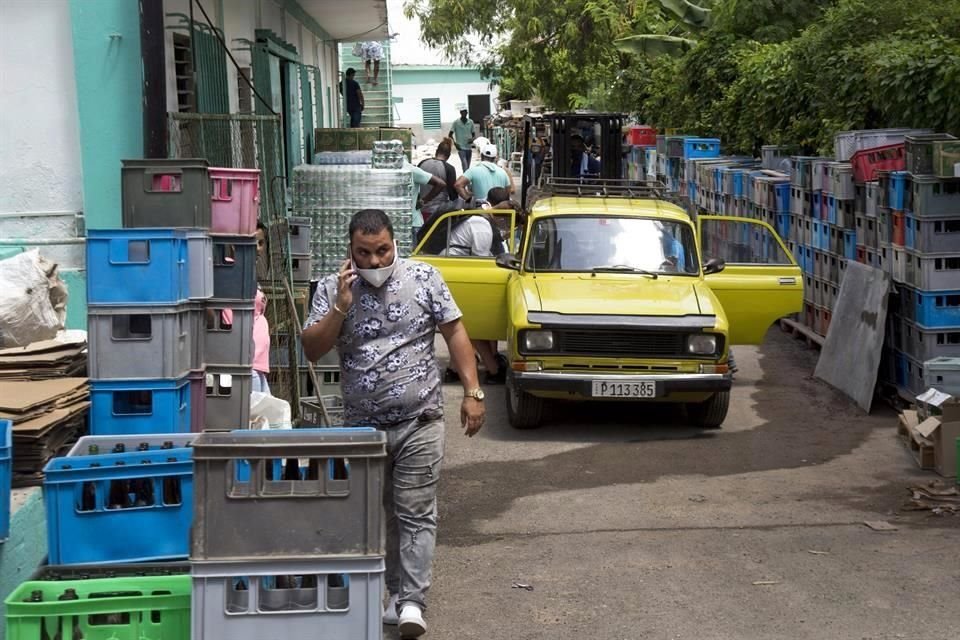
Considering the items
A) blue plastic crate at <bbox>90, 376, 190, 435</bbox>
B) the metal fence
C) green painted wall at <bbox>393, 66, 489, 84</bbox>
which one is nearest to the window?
green painted wall at <bbox>393, 66, 489, 84</bbox>

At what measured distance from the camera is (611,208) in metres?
12.0

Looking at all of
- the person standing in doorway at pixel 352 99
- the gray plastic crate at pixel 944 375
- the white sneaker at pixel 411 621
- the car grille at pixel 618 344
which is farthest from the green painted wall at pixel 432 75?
the white sneaker at pixel 411 621

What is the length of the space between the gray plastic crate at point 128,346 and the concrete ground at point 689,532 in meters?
1.74

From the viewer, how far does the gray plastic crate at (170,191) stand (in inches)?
288

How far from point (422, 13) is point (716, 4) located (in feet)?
61.6

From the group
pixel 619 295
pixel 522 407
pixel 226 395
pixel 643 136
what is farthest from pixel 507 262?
pixel 643 136

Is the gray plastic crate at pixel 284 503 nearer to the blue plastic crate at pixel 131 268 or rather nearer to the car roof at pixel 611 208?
the blue plastic crate at pixel 131 268

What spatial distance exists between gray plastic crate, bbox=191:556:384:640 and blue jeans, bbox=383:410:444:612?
1319 mm

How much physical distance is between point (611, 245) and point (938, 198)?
8.71ft

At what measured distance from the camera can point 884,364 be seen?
11773mm

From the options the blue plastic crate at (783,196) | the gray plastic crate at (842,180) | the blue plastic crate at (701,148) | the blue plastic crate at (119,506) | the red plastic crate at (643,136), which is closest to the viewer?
the blue plastic crate at (119,506)

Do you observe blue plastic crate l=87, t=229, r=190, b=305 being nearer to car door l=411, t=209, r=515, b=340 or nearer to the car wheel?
the car wheel

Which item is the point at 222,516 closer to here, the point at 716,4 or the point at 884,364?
the point at 884,364

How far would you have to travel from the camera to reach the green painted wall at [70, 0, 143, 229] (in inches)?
365
